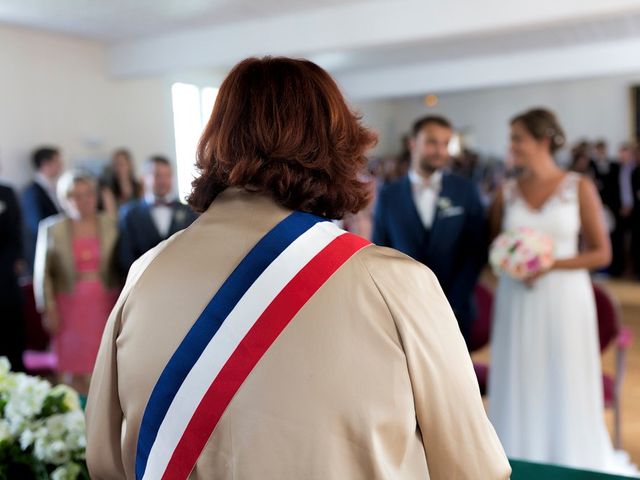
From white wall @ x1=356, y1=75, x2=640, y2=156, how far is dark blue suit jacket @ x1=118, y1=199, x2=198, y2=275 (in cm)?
1234

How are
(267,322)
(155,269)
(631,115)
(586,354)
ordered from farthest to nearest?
(631,115) < (586,354) < (155,269) < (267,322)

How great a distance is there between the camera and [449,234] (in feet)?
12.2

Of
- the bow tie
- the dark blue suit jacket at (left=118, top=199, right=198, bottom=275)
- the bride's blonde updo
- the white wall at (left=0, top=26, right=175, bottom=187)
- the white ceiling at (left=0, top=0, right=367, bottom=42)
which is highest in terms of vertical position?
the white ceiling at (left=0, top=0, right=367, bottom=42)

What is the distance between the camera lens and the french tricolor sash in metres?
1.13

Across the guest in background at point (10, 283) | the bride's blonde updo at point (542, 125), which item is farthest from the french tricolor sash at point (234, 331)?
the guest in background at point (10, 283)

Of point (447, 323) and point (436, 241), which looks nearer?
point (447, 323)

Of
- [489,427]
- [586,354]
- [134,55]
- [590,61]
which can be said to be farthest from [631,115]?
[489,427]

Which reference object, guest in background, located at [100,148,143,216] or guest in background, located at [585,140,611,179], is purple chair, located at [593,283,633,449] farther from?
guest in background, located at [585,140,611,179]

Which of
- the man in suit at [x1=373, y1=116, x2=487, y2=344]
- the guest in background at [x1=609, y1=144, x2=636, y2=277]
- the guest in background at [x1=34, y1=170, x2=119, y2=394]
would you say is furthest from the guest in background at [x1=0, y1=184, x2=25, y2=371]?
the guest in background at [x1=609, y1=144, x2=636, y2=277]

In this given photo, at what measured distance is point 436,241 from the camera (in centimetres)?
373

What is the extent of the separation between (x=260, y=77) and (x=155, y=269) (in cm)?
37

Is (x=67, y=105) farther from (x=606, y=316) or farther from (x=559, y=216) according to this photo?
(x=606, y=316)

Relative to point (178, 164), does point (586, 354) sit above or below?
below

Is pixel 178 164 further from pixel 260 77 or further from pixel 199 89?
pixel 260 77
